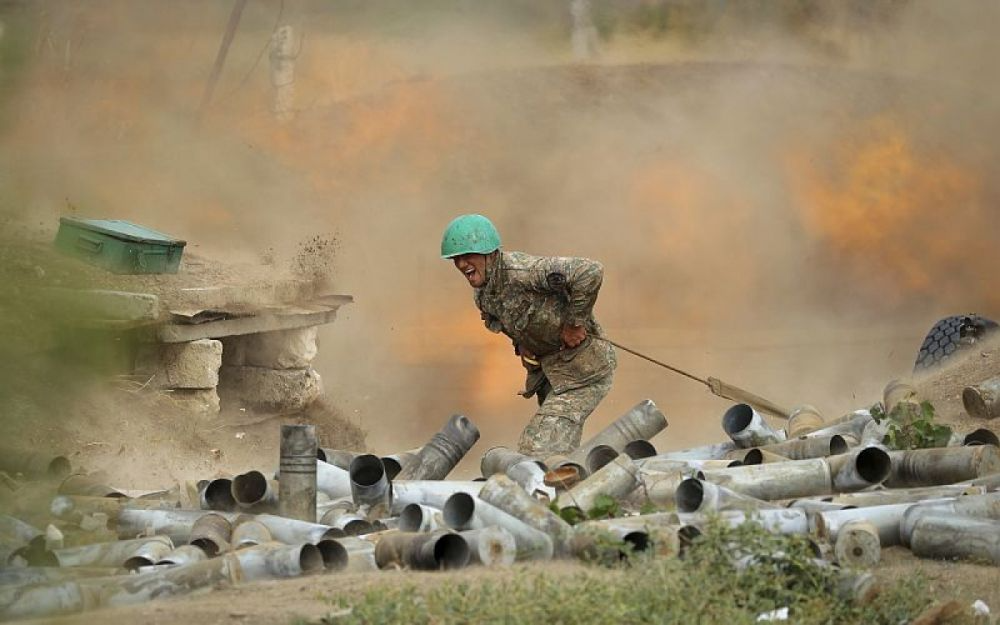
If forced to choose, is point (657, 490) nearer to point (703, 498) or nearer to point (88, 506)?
point (703, 498)

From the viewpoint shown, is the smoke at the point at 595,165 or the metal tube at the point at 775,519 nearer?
the metal tube at the point at 775,519

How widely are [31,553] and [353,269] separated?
12816mm

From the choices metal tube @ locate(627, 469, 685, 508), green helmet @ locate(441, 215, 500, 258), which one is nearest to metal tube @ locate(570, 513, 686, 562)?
metal tube @ locate(627, 469, 685, 508)

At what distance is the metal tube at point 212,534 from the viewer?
6.93m

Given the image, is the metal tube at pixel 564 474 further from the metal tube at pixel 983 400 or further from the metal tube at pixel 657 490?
the metal tube at pixel 983 400

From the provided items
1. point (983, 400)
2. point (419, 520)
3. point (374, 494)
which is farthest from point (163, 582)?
point (983, 400)

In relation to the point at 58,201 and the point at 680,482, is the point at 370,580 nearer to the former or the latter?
the point at 680,482

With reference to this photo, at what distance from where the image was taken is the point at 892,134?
21328mm

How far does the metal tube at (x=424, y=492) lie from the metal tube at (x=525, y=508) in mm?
995

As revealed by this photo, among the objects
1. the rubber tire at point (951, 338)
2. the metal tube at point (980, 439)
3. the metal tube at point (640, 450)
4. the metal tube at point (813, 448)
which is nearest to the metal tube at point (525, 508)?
the metal tube at point (813, 448)

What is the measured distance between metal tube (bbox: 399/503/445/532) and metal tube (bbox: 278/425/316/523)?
2.40 feet

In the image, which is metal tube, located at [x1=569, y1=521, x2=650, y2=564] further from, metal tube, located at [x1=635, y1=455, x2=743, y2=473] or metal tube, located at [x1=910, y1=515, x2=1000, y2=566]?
metal tube, located at [x1=635, y1=455, x2=743, y2=473]

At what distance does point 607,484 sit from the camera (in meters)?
7.56

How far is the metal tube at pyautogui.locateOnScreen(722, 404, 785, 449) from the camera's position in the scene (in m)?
9.38
